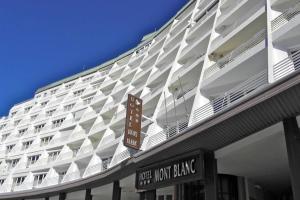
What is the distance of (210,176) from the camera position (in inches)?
639

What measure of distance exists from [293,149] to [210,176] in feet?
16.7

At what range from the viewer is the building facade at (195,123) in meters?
14.0

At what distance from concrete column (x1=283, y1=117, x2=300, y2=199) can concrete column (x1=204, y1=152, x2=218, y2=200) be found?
4.51 metres

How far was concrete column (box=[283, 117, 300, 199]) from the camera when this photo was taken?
37.7ft

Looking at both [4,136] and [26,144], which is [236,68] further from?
[4,136]

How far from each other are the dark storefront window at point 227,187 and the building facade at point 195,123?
0.18 ft

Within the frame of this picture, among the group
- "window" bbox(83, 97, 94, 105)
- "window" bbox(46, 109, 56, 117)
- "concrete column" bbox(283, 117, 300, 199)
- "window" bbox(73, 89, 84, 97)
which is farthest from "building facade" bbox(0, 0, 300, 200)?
"window" bbox(73, 89, 84, 97)

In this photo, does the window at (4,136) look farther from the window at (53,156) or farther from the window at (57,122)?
the window at (53,156)

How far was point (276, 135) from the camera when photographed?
14.1 m

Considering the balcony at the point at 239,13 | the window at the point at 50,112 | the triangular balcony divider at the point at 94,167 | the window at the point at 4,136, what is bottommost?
the triangular balcony divider at the point at 94,167

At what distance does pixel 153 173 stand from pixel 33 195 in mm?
18842

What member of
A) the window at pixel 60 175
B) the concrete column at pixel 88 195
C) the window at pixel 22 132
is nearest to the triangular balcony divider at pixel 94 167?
the concrete column at pixel 88 195

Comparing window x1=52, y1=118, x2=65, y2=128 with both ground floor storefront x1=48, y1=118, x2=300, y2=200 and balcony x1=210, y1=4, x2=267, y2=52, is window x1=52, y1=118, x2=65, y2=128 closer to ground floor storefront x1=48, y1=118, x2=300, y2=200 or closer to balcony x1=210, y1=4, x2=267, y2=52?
ground floor storefront x1=48, y1=118, x2=300, y2=200

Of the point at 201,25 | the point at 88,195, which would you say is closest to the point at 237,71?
the point at 201,25
